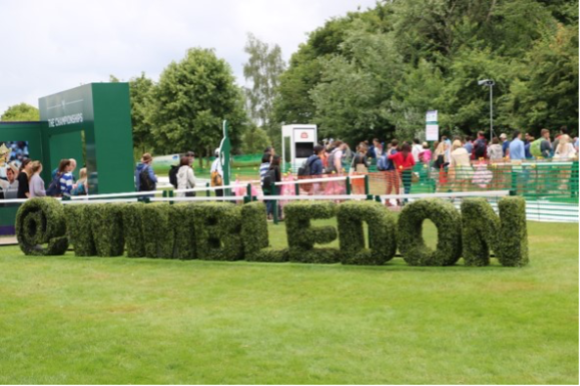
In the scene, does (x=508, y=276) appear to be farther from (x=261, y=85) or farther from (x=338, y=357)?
(x=261, y=85)

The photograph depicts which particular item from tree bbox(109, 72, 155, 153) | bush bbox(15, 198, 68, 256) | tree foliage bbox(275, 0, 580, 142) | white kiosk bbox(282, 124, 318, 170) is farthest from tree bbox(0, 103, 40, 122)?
bush bbox(15, 198, 68, 256)

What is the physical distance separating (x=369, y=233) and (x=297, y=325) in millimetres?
4274

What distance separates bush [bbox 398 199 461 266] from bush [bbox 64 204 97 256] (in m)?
6.15

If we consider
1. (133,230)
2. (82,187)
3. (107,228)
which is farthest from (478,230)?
(82,187)

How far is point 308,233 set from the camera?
13594mm

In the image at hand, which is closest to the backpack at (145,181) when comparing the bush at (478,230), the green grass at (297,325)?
the green grass at (297,325)

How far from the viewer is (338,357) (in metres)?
7.75

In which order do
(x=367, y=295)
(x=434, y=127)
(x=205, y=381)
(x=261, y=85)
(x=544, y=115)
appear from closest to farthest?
(x=205, y=381) → (x=367, y=295) → (x=434, y=127) → (x=544, y=115) → (x=261, y=85)

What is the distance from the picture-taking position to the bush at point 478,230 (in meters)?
12.1

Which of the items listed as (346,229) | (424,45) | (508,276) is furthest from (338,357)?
(424,45)

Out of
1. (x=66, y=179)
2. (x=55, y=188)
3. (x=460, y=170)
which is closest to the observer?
(x=66, y=179)

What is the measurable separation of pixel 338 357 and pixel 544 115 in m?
31.7

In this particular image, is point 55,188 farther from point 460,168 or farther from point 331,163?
point 460,168

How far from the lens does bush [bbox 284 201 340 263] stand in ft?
44.1
